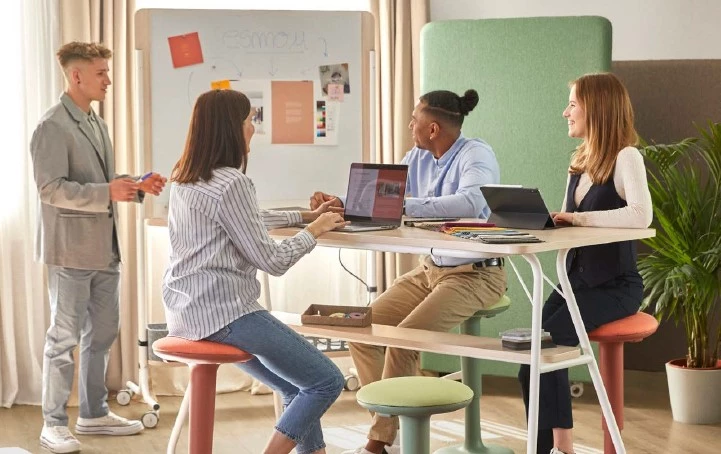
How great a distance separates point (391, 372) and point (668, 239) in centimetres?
136

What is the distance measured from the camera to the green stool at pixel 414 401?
3.11 meters

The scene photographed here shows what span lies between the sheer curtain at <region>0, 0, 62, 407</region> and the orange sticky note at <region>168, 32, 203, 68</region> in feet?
1.75

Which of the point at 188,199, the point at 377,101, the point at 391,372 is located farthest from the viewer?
the point at 377,101

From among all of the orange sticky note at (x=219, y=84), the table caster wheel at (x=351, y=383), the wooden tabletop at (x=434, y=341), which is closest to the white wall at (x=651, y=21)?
the orange sticky note at (x=219, y=84)

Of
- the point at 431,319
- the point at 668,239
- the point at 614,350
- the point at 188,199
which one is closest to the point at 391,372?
the point at 431,319

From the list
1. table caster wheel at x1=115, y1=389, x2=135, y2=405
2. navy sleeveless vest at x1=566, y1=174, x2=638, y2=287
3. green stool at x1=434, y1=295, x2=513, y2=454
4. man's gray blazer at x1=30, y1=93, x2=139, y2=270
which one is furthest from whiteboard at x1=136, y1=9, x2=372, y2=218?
navy sleeveless vest at x1=566, y1=174, x2=638, y2=287

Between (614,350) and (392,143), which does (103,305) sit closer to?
(392,143)

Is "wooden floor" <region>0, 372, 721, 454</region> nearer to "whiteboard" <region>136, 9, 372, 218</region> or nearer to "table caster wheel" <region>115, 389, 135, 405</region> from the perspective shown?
"table caster wheel" <region>115, 389, 135, 405</region>

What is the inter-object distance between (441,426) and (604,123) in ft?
5.04

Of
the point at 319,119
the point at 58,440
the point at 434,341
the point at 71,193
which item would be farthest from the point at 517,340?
the point at 319,119

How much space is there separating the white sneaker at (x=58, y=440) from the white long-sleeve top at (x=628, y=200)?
2030mm

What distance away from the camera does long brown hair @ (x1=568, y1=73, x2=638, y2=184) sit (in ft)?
11.2

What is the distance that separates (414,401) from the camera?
10.2 feet

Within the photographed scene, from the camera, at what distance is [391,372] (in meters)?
3.79
